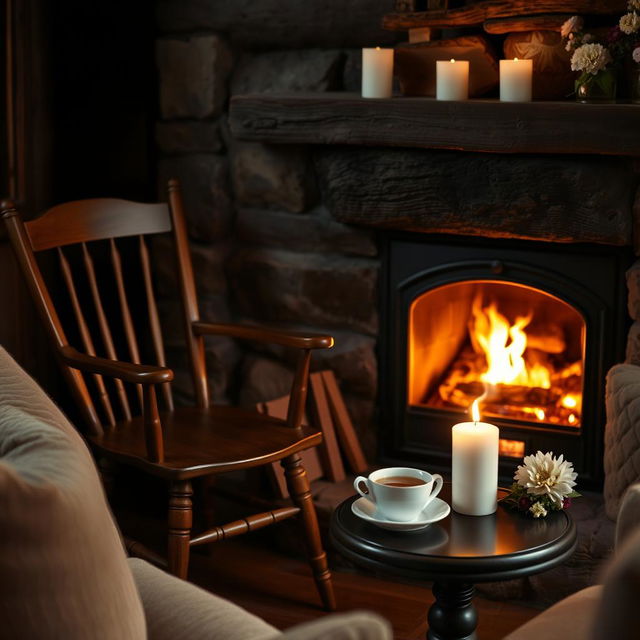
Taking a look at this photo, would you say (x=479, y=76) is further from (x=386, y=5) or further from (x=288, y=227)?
(x=288, y=227)

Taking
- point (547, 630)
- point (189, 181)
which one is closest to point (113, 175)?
point (189, 181)

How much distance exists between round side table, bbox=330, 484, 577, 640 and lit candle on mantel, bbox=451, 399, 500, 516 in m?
0.02

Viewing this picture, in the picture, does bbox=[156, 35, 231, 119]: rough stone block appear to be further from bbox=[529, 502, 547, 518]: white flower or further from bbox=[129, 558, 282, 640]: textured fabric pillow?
bbox=[129, 558, 282, 640]: textured fabric pillow

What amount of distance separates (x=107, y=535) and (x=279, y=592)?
1716 mm

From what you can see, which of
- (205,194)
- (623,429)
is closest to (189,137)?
(205,194)

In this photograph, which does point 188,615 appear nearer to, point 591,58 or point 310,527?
point 310,527

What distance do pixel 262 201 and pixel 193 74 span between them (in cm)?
40

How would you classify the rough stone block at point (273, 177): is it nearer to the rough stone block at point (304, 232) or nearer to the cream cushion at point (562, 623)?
the rough stone block at point (304, 232)

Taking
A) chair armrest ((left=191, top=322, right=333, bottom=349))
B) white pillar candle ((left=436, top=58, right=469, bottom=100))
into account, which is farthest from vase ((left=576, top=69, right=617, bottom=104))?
chair armrest ((left=191, top=322, right=333, bottom=349))

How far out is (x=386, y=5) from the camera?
2828 millimetres

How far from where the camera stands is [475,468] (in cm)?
181

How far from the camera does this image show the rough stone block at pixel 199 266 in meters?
3.13

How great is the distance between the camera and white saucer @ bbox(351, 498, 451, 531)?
1762mm

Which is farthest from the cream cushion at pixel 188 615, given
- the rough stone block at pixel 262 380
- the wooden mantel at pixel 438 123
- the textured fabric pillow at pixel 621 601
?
the rough stone block at pixel 262 380
